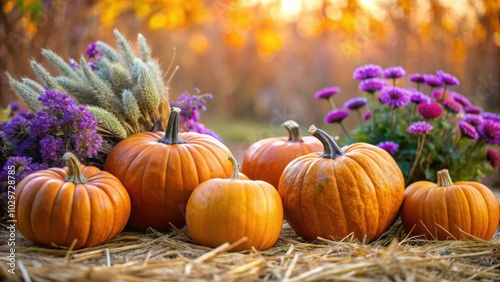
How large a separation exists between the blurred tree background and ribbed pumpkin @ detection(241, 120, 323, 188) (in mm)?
1127

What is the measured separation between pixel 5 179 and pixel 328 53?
757 cm

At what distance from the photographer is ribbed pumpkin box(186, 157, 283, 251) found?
2.31m

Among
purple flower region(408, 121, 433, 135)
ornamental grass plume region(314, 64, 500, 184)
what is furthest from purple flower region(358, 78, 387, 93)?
purple flower region(408, 121, 433, 135)

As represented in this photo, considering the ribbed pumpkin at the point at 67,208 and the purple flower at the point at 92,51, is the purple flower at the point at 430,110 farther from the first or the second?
the purple flower at the point at 92,51

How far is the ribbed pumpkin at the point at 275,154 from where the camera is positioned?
3096mm

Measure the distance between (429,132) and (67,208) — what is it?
2.13 m

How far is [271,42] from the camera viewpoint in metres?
10.6

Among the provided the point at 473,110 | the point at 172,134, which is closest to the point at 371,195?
the point at 172,134

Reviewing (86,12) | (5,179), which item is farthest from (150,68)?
(86,12)

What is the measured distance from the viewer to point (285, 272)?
199 cm

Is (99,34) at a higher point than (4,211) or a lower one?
higher

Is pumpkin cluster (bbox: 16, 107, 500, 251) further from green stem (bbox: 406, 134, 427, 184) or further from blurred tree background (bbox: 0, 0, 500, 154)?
blurred tree background (bbox: 0, 0, 500, 154)

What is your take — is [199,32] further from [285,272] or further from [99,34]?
[285,272]

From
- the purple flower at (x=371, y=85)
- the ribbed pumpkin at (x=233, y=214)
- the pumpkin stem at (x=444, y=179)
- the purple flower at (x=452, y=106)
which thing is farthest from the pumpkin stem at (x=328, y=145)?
the purple flower at (x=452, y=106)
